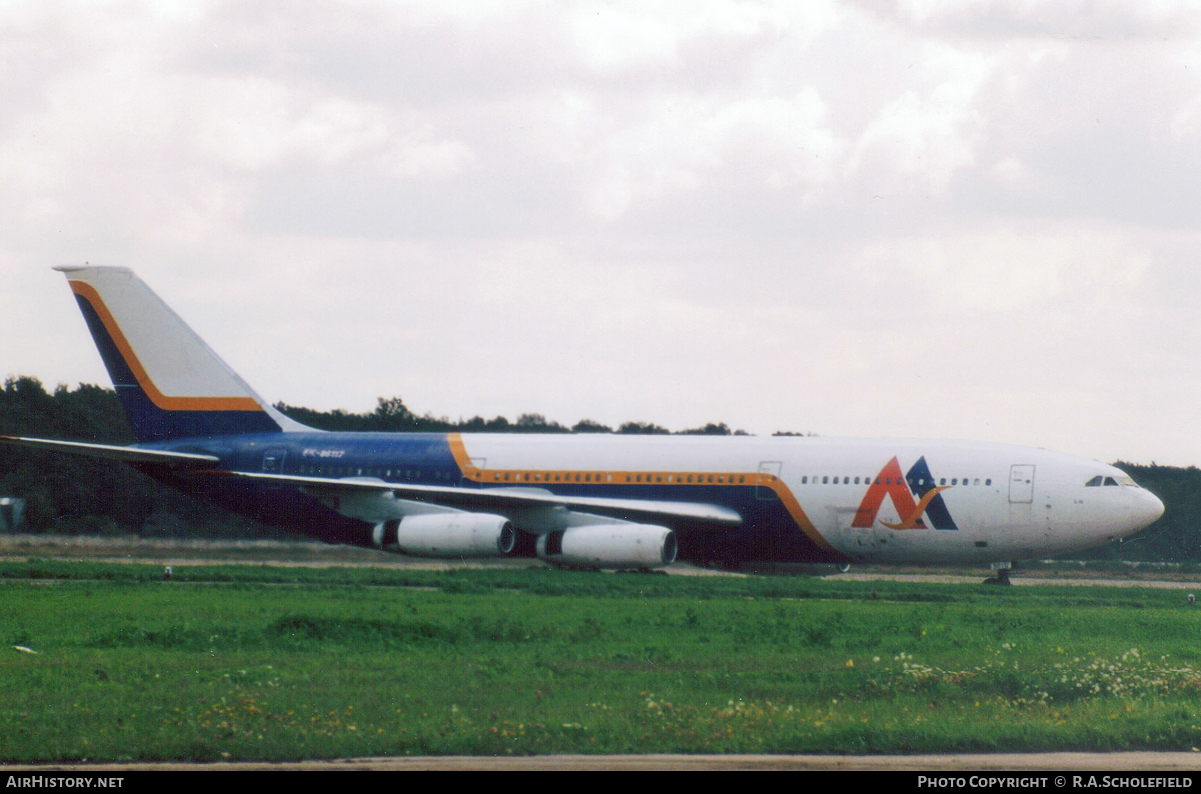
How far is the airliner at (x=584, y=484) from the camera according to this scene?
34750 millimetres

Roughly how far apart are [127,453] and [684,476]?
1513 centimetres

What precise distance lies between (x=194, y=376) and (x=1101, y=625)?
27.4 m

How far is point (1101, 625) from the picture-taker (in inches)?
965

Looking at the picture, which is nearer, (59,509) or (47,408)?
(59,509)

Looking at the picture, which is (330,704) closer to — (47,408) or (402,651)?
(402,651)

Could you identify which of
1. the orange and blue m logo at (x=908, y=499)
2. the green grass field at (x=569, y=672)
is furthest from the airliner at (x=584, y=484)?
the green grass field at (x=569, y=672)

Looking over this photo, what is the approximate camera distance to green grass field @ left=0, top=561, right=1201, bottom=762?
12.8m

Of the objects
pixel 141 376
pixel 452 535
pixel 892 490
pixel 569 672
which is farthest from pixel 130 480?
pixel 569 672

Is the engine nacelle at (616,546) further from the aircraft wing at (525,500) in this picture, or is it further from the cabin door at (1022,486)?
the cabin door at (1022,486)

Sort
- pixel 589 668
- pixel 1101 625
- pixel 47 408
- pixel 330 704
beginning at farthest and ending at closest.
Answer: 1. pixel 47 408
2. pixel 1101 625
3. pixel 589 668
4. pixel 330 704

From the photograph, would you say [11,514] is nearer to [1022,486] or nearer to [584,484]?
[584,484]

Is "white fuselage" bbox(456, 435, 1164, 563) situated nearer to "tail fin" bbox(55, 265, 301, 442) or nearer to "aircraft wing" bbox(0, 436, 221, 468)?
"aircraft wing" bbox(0, 436, 221, 468)

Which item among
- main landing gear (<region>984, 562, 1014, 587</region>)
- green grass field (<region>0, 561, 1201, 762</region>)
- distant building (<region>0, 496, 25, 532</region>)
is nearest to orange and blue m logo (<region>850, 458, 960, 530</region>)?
main landing gear (<region>984, 562, 1014, 587</region>)

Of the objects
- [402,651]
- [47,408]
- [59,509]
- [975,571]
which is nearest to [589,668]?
[402,651]
